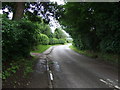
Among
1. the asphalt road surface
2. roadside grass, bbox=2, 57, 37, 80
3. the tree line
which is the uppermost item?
the tree line

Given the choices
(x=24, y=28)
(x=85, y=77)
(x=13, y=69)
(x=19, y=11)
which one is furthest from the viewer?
(x=19, y=11)

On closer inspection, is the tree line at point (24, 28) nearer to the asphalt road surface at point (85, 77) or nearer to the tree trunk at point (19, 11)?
the tree trunk at point (19, 11)

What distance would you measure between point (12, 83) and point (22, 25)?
196 inches

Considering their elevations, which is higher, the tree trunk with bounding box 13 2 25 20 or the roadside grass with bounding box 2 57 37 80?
the tree trunk with bounding box 13 2 25 20

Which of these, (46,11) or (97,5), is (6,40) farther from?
(46,11)

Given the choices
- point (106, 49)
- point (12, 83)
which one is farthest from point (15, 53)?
point (106, 49)

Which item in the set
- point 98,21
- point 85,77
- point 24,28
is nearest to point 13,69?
point 24,28

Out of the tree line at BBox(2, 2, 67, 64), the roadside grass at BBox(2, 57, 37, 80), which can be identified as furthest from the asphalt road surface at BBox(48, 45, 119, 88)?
the tree line at BBox(2, 2, 67, 64)

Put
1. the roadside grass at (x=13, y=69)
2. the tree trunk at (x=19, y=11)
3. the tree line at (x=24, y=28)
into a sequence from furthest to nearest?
the tree trunk at (x=19, y=11), the tree line at (x=24, y=28), the roadside grass at (x=13, y=69)

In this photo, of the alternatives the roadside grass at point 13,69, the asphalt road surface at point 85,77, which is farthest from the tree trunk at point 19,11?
the asphalt road surface at point 85,77

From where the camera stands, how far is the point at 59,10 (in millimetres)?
13992

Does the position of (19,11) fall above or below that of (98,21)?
above

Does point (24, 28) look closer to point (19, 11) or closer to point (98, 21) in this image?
point (19, 11)

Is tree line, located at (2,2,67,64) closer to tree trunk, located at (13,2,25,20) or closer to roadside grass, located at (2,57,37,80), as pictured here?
tree trunk, located at (13,2,25,20)
